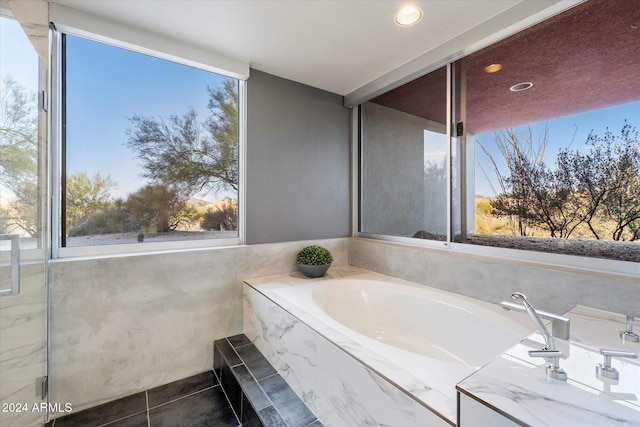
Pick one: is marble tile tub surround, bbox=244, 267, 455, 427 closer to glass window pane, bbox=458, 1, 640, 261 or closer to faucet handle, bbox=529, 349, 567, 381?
faucet handle, bbox=529, 349, 567, 381

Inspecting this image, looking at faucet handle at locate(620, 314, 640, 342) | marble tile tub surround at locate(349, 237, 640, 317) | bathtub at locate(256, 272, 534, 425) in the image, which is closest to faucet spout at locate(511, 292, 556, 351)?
bathtub at locate(256, 272, 534, 425)

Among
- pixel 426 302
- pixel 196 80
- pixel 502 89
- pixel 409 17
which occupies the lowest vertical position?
pixel 426 302

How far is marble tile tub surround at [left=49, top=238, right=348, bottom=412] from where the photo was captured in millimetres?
1656

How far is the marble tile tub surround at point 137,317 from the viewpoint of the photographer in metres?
1.66

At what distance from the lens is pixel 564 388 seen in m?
0.79

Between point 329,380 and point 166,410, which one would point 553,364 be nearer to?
point 329,380

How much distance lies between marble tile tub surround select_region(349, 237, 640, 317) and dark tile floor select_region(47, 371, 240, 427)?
159 cm

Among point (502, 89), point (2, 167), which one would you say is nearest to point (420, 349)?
point (502, 89)

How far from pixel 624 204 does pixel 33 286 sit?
10.0ft

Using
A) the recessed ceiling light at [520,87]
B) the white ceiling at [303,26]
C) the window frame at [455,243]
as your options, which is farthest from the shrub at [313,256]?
the recessed ceiling light at [520,87]

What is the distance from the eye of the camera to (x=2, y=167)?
4.12 ft

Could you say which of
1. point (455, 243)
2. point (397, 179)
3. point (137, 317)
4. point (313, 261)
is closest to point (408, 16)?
point (397, 179)

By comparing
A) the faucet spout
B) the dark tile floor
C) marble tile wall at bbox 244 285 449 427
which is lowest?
the dark tile floor

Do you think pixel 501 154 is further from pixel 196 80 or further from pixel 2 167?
pixel 2 167
